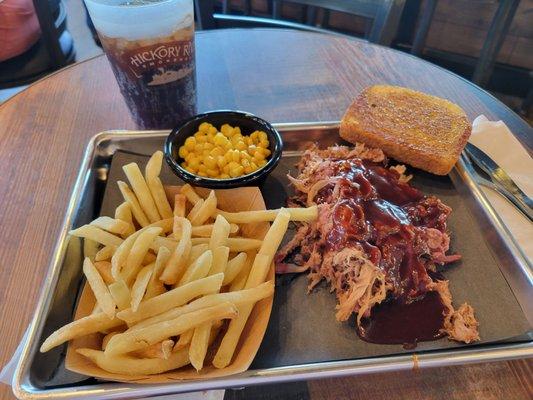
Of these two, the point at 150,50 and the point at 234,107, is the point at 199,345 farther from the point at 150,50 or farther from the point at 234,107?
the point at 234,107

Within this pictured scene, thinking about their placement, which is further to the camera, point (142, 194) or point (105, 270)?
point (142, 194)

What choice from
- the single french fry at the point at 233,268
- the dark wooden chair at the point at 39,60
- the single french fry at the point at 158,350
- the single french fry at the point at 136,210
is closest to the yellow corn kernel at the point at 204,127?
the single french fry at the point at 136,210

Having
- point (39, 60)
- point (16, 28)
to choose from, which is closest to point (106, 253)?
point (39, 60)

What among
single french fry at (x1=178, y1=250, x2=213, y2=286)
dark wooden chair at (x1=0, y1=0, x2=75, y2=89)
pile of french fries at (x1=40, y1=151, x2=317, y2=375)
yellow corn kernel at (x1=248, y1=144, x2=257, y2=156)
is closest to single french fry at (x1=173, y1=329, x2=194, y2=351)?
pile of french fries at (x1=40, y1=151, x2=317, y2=375)

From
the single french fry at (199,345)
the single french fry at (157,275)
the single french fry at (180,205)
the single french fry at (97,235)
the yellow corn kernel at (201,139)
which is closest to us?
the single french fry at (199,345)

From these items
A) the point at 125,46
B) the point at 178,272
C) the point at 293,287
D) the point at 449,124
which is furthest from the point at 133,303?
the point at 449,124

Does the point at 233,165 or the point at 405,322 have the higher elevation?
the point at 233,165

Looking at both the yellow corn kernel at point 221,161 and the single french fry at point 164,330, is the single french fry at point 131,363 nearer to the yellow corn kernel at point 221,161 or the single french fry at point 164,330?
the single french fry at point 164,330
